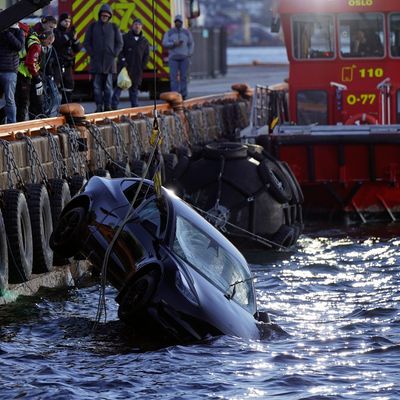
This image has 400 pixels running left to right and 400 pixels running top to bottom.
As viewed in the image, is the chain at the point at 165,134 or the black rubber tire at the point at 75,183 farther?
the chain at the point at 165,134

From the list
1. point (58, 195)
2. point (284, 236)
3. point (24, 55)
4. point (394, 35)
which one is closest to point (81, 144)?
point (24, 55)

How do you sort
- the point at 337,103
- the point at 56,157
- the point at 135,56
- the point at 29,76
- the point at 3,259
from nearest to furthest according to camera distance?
the point at 3,259 → the point at 56,157 → the point at 29,76 → the point at 337,103 → the point at 135,56

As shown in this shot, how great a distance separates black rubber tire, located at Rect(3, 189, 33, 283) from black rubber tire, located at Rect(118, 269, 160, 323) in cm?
326

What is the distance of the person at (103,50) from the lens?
2600 cm

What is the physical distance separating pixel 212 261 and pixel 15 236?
3178 millimetres

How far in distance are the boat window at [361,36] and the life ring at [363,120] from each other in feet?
3.30

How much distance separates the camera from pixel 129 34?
→ 28.7 meters

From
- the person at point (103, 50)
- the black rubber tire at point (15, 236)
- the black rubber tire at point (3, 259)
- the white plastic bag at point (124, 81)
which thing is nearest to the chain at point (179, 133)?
the white plastic bag at point (124, 81)

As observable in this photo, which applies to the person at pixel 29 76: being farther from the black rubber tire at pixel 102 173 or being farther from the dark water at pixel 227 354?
the dark water at pixel 227 354

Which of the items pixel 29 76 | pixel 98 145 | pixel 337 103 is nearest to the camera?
pixel 29 76

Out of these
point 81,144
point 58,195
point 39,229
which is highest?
point 81,144

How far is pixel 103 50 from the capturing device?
85.1 ft

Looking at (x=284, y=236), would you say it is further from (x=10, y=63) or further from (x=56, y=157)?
(x=10, y=63)

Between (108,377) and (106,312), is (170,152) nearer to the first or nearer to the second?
(106,312)
